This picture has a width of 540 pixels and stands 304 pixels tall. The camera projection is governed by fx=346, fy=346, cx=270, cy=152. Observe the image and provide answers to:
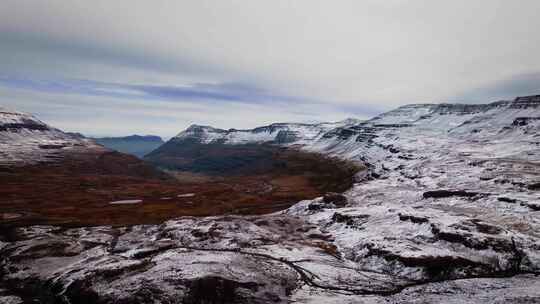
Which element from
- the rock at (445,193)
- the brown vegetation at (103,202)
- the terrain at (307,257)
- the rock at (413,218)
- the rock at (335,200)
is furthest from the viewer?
the brown vegetation at (103,202)

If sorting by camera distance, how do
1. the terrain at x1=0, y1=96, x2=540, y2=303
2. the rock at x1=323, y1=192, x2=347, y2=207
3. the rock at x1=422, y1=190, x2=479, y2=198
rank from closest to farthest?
the terrain at x1=0, y1=96, x2=540, y2=303, the rock at x1=422, y1=190, x2=479, y2=198, the rock at x1=323, y1=192, x2=347, y2=207

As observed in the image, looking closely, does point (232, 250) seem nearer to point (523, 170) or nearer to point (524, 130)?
point (523, 170)

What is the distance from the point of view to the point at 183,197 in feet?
458

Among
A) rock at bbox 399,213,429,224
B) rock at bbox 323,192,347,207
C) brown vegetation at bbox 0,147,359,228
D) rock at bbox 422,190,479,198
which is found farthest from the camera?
brown vegetation at bbox 0,147,359,228

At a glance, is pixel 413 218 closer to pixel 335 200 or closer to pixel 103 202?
pixel 335 200

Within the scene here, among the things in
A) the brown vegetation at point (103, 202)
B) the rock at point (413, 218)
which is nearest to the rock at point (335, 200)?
the brown vegetation at point (103, 202)

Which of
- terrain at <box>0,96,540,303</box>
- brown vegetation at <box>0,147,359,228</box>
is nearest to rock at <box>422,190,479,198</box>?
terrain at <box>0,96,540,303</box>

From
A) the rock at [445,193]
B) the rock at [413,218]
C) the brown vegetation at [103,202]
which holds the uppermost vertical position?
the rock at [445,193]

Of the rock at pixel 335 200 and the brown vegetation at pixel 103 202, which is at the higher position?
the rock at pixel 335 200

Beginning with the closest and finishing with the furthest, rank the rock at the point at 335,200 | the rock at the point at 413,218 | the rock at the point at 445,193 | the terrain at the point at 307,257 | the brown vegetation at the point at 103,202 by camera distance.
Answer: the terrain at the point at 307,257 < the rock at the point at 413,218 < the rock at the point at 445,193 < the rock at the point at 335,200 < the brown vegetation at the point at 103,202

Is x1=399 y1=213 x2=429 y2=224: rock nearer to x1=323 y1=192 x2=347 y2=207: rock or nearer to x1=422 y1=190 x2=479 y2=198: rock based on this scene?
x1=422 y1=190 x2=479 y2=198: rock

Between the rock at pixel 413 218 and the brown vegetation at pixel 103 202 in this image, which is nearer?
the rock at pixel 413 218

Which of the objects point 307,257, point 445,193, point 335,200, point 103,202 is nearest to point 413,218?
point 307,257

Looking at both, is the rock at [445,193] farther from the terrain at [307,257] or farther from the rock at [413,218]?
the rock at [413,218]
